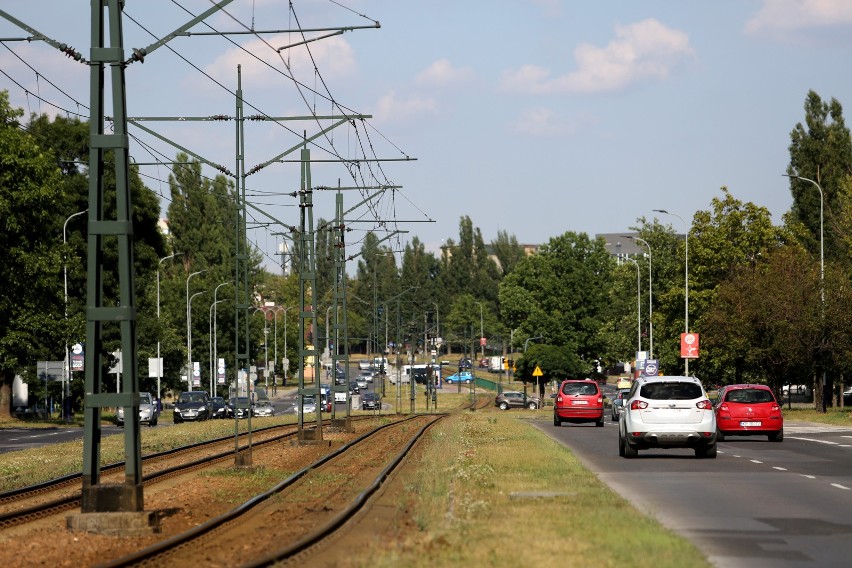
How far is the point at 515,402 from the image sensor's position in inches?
4158

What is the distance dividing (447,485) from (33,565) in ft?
31.0

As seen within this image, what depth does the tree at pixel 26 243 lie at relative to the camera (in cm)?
6366

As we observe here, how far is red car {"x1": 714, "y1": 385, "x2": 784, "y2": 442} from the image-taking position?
41.1 meters

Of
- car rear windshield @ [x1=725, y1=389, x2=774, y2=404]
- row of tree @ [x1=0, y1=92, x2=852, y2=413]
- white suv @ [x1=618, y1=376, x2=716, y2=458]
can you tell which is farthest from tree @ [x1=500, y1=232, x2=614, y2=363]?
white suv @ [x1=618, y1=376, x2=716, y2=458]

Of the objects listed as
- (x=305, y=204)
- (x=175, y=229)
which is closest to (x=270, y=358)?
(x=175, y=229)

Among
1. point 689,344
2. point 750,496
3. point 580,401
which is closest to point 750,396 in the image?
point 580,401

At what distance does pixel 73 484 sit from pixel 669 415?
40.5 feet

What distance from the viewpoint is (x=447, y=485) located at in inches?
909

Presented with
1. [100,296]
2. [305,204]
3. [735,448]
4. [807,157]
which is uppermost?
[807,157]

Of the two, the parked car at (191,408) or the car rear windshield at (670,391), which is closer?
the car rear windshield at (670,391)

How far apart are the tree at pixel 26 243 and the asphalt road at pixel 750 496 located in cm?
3351

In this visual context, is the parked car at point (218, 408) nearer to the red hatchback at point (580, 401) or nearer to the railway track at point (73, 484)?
the red hatchback at point (580, 401)

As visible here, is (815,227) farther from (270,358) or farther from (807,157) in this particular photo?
(270,358)

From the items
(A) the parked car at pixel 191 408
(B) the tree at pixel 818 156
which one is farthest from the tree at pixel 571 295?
(A) the parked car at pixel 191 408
